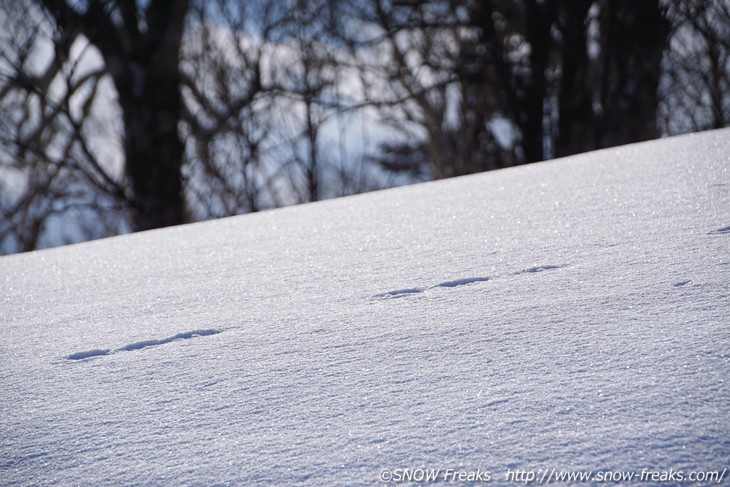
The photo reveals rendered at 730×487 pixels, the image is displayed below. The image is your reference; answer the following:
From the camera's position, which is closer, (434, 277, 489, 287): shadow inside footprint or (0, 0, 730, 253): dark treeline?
(434, 277, 489, 287): shadow inside footprint

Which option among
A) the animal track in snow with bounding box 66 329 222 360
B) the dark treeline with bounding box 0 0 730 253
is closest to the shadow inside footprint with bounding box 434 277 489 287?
the animal track in snow with bounding box 66 329 222 360

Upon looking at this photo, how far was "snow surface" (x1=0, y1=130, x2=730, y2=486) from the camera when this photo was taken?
2.07 feet

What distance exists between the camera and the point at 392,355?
85 cm

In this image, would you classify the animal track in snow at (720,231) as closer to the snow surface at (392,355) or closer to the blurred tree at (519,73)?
the snow surface at (392,355)

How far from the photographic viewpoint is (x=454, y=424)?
0.66m

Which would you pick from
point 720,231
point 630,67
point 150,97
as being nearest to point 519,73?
point 630,67

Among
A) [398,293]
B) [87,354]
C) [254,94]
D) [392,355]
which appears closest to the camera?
[392,355]

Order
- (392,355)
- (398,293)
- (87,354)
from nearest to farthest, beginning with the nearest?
(392,355), (87,354), (398,293)

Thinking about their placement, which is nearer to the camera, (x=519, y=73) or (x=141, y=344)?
(x=141, y=344)

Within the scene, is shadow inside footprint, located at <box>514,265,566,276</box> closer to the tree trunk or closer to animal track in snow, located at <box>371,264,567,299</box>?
animal track in snow, located at <box>371,264,567,299</box>

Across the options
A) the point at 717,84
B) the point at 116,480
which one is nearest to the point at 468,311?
the point at 116,480

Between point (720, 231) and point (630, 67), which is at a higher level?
point (630, 67)

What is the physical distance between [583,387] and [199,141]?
6392 millimetres

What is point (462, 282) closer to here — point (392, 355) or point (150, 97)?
point (392, 355)
